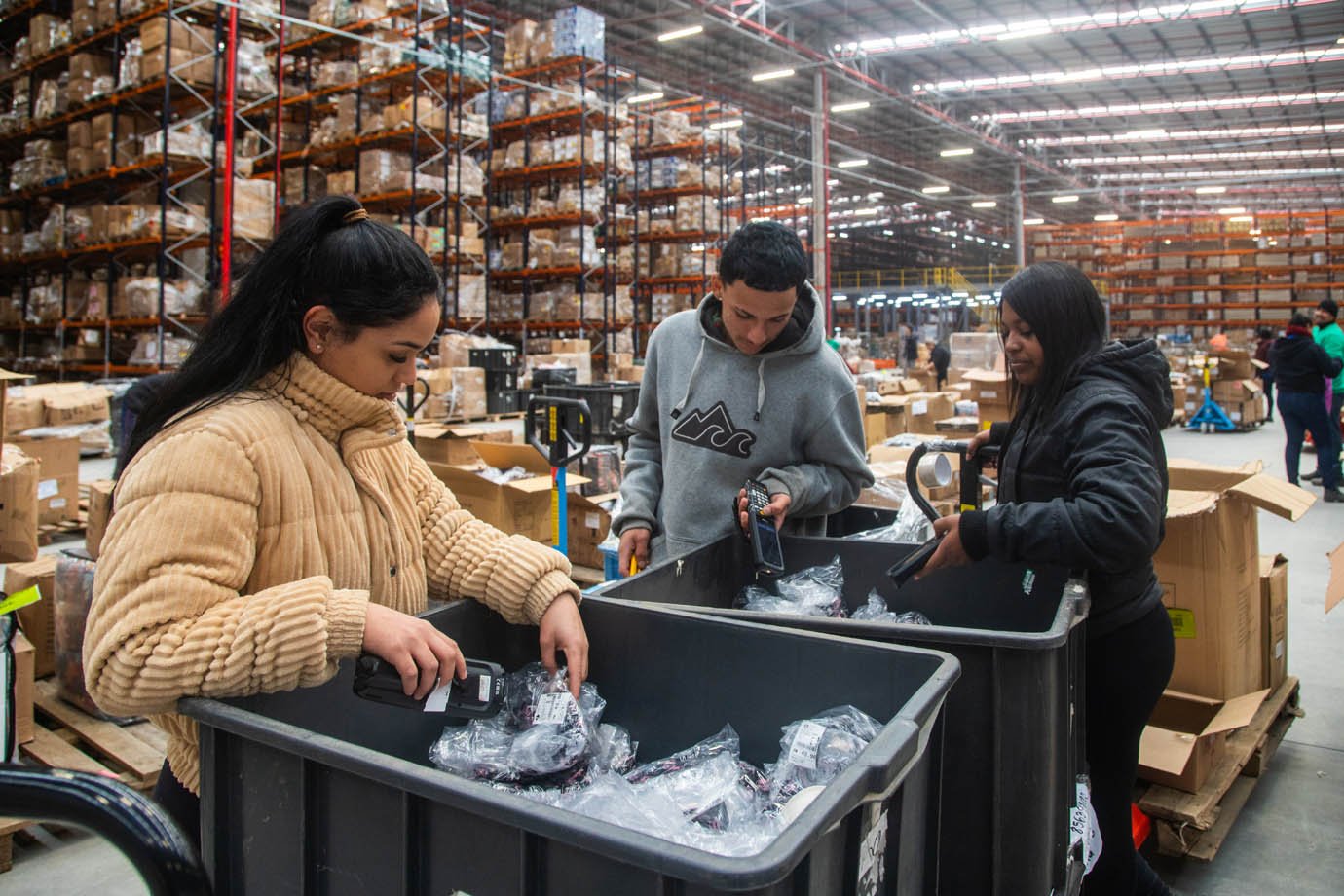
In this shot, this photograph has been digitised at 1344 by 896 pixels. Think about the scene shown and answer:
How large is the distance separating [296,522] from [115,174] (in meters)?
9.73

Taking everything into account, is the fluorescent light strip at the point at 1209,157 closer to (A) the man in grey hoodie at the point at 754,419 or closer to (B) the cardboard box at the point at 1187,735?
(B) the cardboard box at the point at 1187,735

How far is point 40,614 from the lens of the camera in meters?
3.04

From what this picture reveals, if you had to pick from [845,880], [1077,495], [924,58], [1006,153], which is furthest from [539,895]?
[1006,153]

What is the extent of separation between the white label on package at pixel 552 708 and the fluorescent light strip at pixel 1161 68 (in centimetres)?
1815

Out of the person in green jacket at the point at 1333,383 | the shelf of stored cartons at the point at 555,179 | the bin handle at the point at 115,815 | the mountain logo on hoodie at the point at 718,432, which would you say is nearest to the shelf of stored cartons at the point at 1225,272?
the shelf of stored cartons at the point at 555,179

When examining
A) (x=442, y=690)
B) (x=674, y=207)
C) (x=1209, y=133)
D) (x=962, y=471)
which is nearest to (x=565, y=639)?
(x=442, y=690)

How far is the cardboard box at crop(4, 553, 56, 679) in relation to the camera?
2.99m

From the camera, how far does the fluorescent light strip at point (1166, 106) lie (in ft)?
59.3

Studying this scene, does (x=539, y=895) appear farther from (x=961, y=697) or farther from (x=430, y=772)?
(x=961, y=697)

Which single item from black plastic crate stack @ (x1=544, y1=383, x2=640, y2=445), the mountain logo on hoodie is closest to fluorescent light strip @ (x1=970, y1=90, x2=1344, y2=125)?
black plastic crate stack @ (x1=544, y1=383, x2=640, y2=445)

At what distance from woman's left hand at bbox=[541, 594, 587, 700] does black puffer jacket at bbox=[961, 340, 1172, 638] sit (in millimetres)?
679

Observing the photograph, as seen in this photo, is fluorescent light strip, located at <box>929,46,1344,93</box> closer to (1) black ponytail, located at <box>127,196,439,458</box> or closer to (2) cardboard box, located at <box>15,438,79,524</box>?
(2) cardboard box, located at <box>15,438,79,524</box>

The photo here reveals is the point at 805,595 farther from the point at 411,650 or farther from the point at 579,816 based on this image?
the point at 579,816

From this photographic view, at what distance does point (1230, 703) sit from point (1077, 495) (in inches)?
55.9
